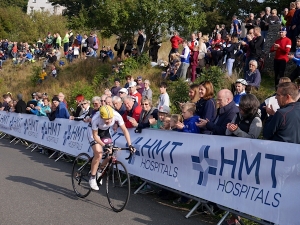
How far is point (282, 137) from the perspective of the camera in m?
5.89

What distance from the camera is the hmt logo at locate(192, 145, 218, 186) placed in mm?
6856

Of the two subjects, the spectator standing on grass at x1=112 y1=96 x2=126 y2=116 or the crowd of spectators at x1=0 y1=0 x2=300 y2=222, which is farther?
the spectator standing on grass at x1=112 y1=96 x2=126 y2=116

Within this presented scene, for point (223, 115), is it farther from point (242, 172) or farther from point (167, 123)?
point (167, 123)

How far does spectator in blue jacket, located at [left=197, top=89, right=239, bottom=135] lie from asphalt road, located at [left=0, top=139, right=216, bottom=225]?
151cm

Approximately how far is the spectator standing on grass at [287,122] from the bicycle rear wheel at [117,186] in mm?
2687

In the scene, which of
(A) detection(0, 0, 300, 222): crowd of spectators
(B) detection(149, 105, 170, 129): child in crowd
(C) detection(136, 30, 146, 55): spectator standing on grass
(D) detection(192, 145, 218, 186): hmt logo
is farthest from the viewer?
(C) detection(136, 30, 146, 55): spectator standing on grass

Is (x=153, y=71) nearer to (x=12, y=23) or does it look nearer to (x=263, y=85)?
(x=263, y=85)

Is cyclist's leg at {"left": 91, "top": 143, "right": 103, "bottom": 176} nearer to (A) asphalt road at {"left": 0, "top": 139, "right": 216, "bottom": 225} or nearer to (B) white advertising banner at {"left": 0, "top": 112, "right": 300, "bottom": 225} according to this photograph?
(A) asphalt road at {"left": 0, "top": 139, "right": 216, "bottom": 225}

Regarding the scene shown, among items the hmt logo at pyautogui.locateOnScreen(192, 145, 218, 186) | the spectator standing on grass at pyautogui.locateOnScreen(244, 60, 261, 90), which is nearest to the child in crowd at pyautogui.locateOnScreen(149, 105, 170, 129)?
the hmt logo at pyautogui.locateOnScreen(192, 145, 218, 186)

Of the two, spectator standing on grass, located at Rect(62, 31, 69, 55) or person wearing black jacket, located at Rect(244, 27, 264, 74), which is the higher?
person wearing black jacket, located at Rect(244, 27, 264, 74)

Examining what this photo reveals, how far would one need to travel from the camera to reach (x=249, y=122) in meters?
6.73

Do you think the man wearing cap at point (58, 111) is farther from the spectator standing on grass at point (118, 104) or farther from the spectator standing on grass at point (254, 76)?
the spectator standing on grass at point (254, 76)

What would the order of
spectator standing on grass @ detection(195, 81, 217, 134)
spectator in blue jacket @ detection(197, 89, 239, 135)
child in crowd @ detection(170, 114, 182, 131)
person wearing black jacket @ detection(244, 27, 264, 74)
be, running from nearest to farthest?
1. spectator in blue jacket @ detection(197, 89, 239, 135)
2. spectator standing on grass @ detection(195, 81, 217, 134)
3. child in crowd @ detection(170, 114, 182, 131)
4. person wearing black jacket @ detection(244, 27, 264, 74)

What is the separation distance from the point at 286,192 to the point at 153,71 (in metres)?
16.6
